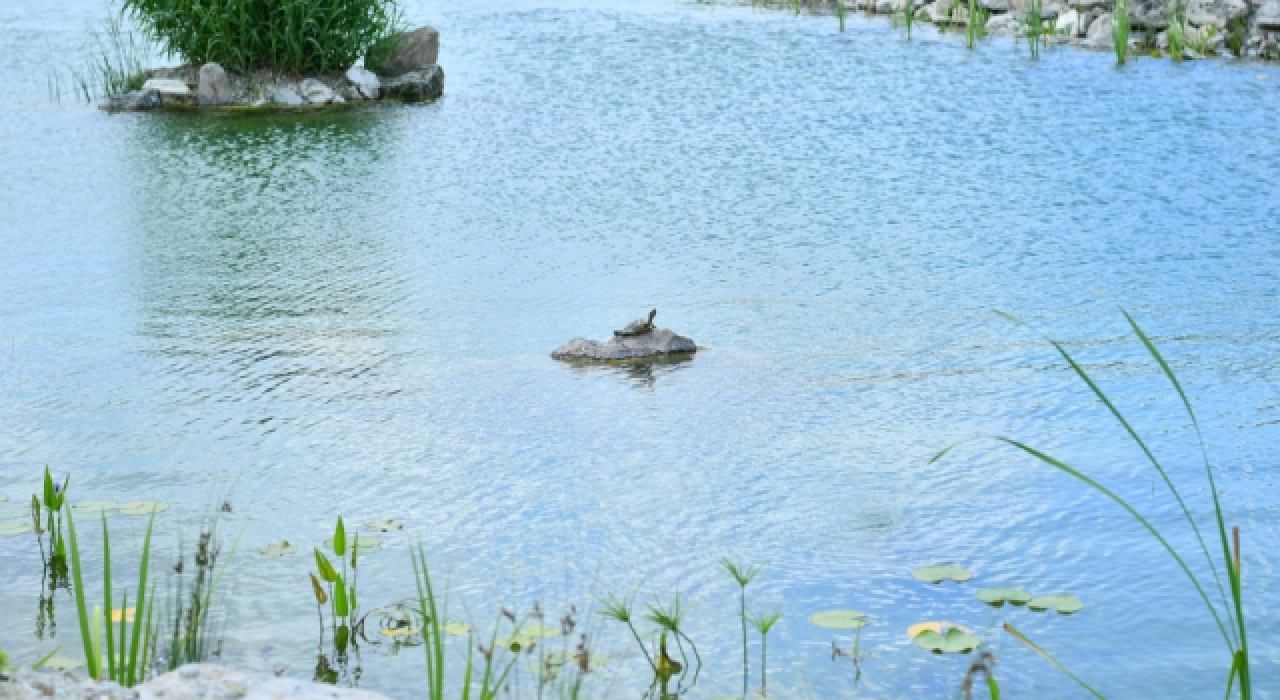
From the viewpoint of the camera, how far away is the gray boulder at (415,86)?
1152 cm

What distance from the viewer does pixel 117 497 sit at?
11.8ft

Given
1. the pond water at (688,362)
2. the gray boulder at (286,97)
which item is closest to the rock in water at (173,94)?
the gray boulder at (286,97)

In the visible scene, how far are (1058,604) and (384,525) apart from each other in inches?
59.4

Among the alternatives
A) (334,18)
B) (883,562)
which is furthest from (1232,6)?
(883,562)

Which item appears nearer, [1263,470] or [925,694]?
[925,694]

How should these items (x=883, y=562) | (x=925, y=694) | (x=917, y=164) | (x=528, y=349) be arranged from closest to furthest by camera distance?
(x=925, y=694)
(x=883, y=562)
(x=528, y=349)
(x=917, y=164)

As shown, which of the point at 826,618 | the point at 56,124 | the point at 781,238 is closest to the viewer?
the point at 826,618

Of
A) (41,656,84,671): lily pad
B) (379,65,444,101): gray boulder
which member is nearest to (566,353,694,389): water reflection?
(41,656,84,671): lily pad

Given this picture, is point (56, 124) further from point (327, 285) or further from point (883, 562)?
point (883, 562)

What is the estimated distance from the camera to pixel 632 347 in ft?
15.7

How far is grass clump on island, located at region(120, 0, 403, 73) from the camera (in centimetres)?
1130

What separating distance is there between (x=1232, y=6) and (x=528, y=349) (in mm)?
10512

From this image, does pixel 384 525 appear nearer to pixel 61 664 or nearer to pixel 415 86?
pixel 61 664

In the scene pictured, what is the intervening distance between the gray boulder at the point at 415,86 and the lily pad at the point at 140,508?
27.3 ft
